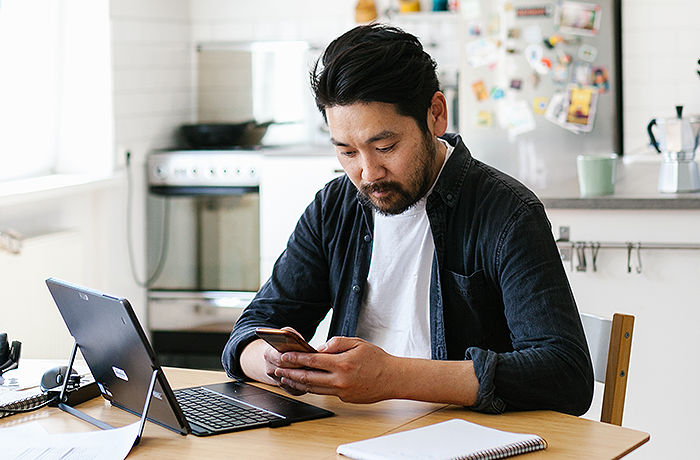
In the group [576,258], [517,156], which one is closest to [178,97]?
[517,156]

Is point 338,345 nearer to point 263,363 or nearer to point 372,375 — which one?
point 372,375

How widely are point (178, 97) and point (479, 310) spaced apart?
3314 mm

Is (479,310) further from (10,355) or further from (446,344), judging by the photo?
(10,355)

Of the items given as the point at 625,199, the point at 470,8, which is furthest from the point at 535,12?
the point at 625,199

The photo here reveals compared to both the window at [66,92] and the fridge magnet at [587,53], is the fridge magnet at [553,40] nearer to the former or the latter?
the fridge magnet at [587,53]

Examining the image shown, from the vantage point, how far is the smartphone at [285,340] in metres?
1.39

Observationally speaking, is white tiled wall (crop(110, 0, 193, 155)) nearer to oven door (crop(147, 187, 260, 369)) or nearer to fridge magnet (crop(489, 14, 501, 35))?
oven door (crop(147, 187, 260, 369))

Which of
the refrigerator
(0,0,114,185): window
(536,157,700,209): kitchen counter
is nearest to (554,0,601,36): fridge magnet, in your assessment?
the refrigerator

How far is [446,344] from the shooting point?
1687 millimetres

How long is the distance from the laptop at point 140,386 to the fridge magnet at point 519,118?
304cm

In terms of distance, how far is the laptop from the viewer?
4.23 feet

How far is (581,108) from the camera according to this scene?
4.26m

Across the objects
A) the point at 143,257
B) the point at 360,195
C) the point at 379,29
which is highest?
the point at 379,29

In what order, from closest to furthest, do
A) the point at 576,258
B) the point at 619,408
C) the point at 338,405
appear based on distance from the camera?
the point at 338,405 → the point at 619,408 → the point at 576,258
